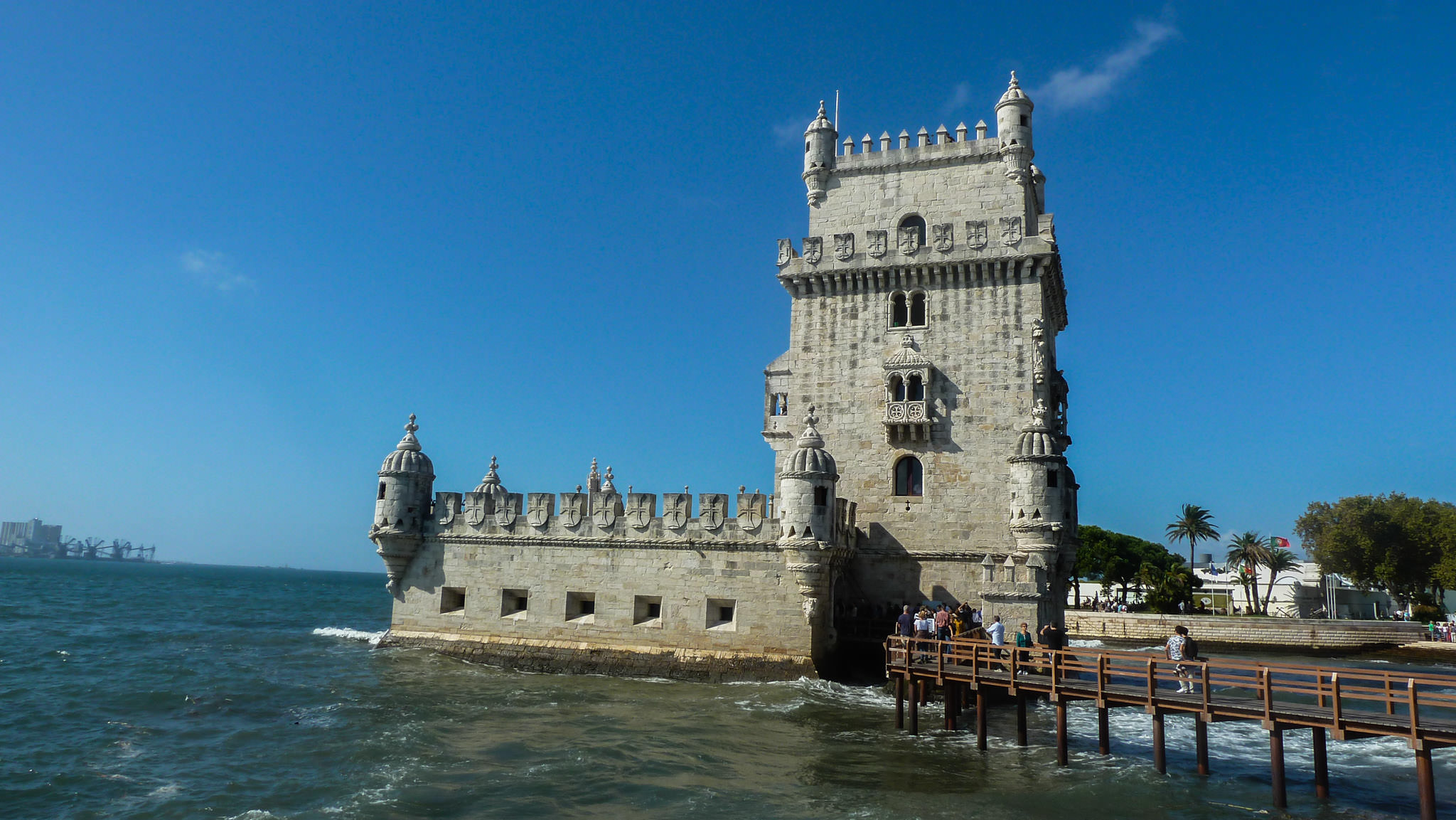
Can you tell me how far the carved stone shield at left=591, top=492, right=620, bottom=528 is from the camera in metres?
29.1

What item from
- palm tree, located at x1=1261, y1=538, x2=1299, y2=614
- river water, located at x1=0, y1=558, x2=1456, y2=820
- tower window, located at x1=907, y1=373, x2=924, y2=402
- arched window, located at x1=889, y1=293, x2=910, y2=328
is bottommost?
river water, located at x1=0, y1=558, x2=1456, y2=820

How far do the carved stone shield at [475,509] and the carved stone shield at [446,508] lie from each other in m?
0.45

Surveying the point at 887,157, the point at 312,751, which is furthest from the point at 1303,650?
the point at 312,751

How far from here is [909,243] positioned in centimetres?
3041

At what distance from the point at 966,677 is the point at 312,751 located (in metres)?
14.2

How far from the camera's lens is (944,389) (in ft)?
97.0

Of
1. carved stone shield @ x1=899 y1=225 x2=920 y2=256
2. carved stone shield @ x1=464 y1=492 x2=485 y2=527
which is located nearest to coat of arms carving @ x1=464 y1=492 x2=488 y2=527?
carved stone shield @ x1=464 y1=492 x2=485 y2=527

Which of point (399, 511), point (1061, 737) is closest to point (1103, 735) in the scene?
point (1061, 737)

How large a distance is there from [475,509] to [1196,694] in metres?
22.4

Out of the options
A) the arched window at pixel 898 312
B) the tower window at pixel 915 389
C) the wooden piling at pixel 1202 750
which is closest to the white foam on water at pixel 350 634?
the tower window at pixel 915 389

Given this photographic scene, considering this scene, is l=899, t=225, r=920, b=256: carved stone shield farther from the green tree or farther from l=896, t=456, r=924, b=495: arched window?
the green tree

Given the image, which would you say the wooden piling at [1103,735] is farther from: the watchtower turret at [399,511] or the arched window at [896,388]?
the watchtower turret at [399,511]

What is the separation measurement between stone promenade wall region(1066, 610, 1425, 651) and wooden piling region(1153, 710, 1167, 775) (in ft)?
106

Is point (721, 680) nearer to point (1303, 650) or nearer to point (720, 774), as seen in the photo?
point (720, 774)
